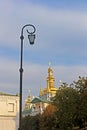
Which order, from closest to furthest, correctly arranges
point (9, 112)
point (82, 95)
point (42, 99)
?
point (82, 95) → point (9, 112) → point (42, 99)

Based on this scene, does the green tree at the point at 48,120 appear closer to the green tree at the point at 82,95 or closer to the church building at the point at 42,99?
the green tree at the point at 82,95

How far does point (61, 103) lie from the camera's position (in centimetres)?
5156

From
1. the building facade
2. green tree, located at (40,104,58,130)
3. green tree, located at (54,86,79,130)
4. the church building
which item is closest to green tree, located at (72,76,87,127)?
green tree, located at (54,86,79,130)

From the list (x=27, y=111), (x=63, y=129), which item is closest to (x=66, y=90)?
(x=63, y=129)

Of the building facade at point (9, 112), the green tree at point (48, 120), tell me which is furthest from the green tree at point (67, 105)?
Result: the building facade at point (9, 112)

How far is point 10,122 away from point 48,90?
99.2 feet

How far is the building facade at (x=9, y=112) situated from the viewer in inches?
3533

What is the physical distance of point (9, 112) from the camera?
299ft

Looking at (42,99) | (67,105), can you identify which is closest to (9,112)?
(42,99)

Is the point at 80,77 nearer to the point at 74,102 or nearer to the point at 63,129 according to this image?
the point at 74,102

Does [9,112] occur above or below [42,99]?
below

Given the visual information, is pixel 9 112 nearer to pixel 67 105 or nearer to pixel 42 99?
pixel 42 99

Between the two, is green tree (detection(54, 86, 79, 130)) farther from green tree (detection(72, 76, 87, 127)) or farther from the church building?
the church building

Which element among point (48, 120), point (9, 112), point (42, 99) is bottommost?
point (48, 120)
